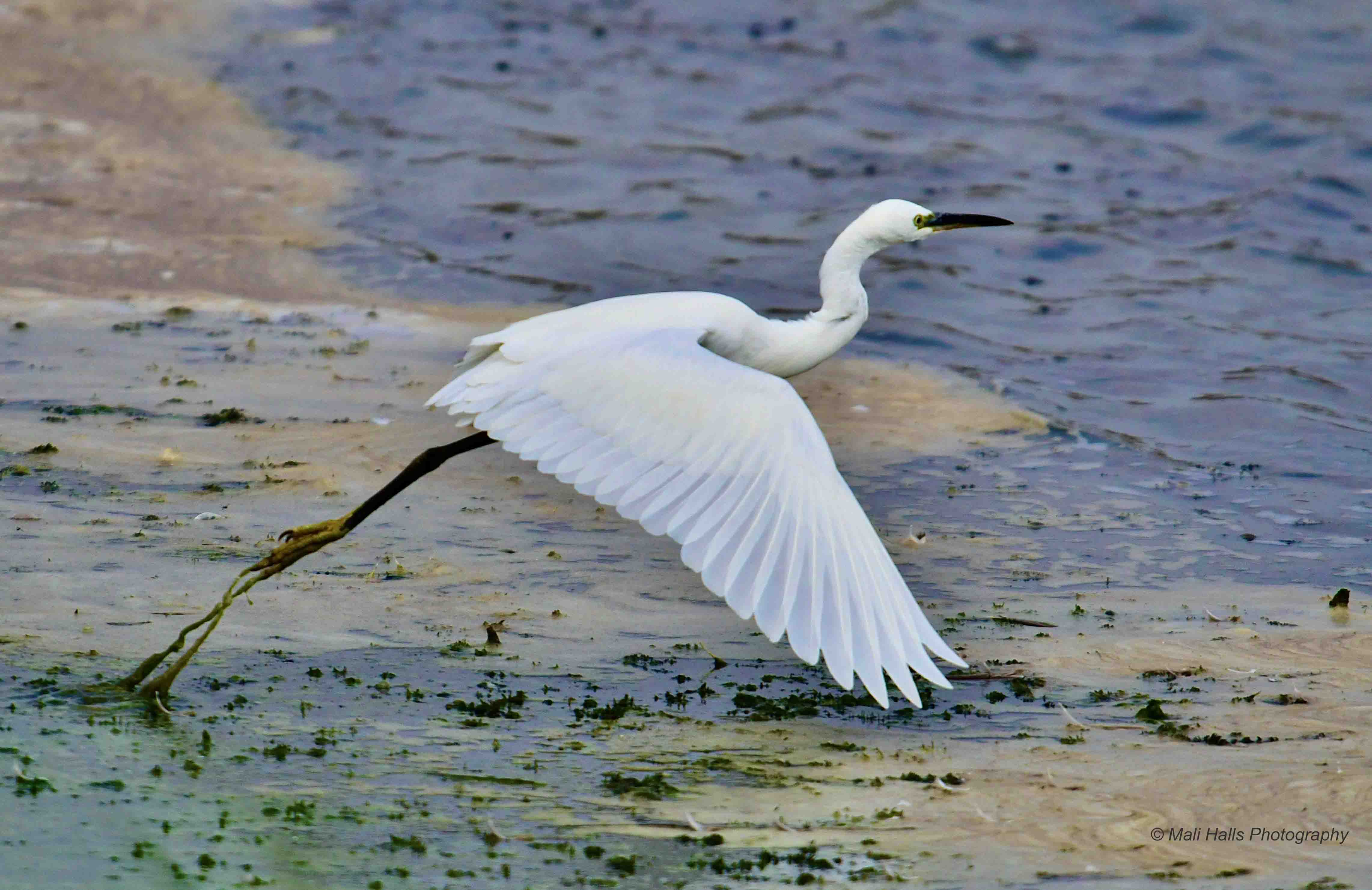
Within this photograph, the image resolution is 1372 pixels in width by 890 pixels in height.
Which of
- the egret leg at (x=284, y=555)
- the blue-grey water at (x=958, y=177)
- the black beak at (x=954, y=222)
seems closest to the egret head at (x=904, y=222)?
the black beak at (x=954, y=222)

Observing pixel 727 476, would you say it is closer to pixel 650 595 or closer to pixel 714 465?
pixel 714 465

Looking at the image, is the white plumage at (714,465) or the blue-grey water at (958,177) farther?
the blue-grey water at (958,177)

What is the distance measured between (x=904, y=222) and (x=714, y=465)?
1.57 metres

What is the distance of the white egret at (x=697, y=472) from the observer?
3627 millimetres

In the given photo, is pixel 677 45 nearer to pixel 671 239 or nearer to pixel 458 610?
pixel 671 239

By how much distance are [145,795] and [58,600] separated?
1192mm

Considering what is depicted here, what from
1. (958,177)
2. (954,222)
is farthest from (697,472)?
(958,177)

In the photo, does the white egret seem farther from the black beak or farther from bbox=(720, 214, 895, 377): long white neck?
the black beak

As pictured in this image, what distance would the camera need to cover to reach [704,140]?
11727 mm

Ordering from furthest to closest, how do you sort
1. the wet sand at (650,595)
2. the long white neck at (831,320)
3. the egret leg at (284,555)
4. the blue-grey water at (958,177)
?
the blue-grey water at (958,177) < the long white neck at (831,320) < the egret leg at (284,555) < the wet sand at (650,595)

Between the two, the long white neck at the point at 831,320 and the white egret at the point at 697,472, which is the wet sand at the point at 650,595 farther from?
the long white neck at the point at 831,320

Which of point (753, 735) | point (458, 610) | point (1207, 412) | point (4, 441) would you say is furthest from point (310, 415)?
point (1207, 412)

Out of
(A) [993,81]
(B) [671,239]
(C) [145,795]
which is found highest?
(A) [993,81]

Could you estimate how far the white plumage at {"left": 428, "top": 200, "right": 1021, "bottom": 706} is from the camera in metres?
3.62
